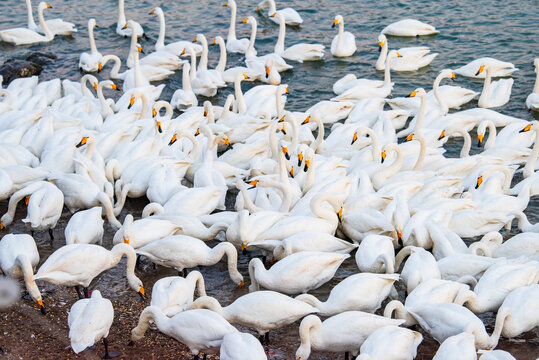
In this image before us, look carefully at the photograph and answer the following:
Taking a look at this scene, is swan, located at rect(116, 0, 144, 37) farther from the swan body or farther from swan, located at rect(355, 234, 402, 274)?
the swan body

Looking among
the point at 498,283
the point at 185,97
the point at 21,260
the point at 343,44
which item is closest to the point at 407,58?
the point at 343,44

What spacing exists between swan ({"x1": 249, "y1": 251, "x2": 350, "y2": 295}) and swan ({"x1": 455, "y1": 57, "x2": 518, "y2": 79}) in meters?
8.34

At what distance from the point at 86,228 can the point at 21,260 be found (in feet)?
3.88

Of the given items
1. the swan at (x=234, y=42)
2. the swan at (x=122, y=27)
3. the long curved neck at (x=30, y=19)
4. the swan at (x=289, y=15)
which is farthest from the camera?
the long curved neck at (x=30, y=19)

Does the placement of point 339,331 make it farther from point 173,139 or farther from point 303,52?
point 303,52

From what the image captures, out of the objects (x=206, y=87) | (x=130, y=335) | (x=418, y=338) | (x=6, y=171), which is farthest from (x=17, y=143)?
(x=418, y=338)

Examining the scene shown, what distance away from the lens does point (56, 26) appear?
20.0 meters

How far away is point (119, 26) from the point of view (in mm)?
19891

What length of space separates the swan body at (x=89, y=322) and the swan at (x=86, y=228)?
1.82 metres

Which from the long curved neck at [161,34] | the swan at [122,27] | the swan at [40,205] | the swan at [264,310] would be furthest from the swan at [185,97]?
the swan at [264,310]

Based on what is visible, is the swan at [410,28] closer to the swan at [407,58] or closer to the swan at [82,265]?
the swan at [407,58]

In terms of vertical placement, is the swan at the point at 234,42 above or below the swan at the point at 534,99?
above

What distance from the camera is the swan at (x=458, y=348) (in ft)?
24.8

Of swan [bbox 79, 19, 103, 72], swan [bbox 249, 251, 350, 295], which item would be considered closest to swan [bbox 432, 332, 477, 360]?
swan [bbox 249, 251, 350, 295]
